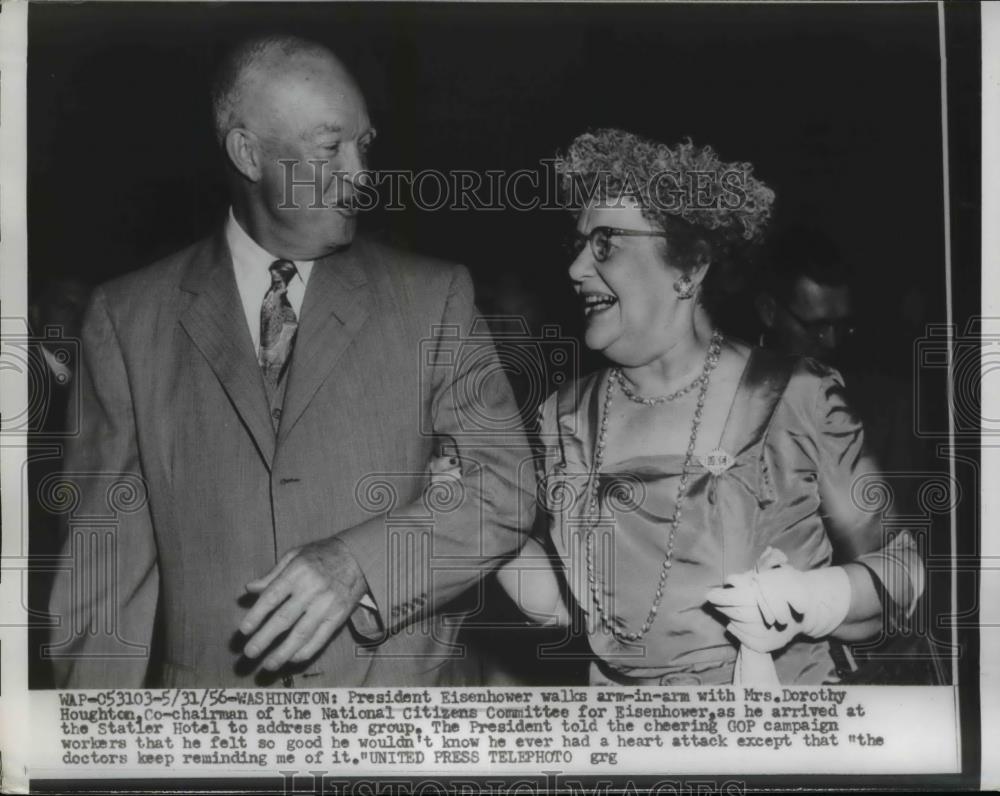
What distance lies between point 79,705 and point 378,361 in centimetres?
131

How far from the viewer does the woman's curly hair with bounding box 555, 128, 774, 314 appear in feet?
10.5

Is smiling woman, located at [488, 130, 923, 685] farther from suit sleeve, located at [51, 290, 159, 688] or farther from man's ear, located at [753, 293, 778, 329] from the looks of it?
suit sleeve, located at [51, 290, 159, 688]

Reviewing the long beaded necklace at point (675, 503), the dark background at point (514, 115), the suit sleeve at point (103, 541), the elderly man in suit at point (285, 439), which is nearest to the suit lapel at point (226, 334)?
the elderly man in suit at point (285, 439)

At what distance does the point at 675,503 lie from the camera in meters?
3.20

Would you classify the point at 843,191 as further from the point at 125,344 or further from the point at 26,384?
the point at 26,384

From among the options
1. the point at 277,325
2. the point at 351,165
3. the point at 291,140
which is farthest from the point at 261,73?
the point at 277,325

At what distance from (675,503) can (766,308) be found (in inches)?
24.1

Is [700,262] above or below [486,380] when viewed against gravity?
above

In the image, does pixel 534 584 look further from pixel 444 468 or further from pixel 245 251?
pixel 245 251

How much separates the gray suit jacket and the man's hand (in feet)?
0.11

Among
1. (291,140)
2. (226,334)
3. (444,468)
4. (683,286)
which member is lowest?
(444,468)

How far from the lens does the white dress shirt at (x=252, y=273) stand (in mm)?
3191

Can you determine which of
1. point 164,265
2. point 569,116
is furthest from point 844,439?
point 164,265

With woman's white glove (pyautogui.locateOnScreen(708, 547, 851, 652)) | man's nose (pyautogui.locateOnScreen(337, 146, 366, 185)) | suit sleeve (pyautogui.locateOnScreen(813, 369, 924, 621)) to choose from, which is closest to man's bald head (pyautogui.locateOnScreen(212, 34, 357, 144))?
man's nose (pyautogui.locateOnScreen(337, 146, 366, 185))
